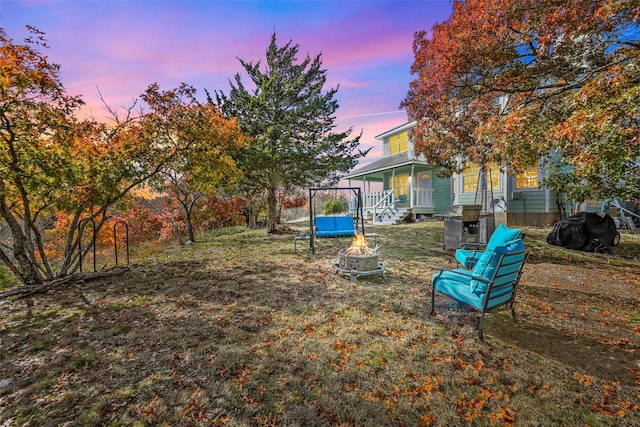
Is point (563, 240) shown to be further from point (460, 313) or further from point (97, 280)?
point (97, 280)

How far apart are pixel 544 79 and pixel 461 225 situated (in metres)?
4.01

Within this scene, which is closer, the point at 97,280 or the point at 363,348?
the point at 363,348

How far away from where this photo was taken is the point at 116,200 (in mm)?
6562

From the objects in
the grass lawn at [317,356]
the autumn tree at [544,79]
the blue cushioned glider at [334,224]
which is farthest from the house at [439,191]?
the grass lawn at [317,356]

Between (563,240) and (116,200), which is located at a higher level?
(116,200)

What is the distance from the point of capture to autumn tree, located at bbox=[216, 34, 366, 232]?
1173 centimetres

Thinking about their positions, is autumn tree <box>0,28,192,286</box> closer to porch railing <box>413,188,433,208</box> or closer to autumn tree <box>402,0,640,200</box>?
autumn tree <box>402,0,640,200</box>

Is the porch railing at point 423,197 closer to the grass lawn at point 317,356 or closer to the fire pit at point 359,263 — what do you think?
the grass lawn at point 317,356

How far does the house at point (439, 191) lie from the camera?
448 inches

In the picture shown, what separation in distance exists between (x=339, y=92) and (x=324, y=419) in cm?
1371

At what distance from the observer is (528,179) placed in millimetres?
11617

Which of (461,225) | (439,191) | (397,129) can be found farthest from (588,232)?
(397,129)

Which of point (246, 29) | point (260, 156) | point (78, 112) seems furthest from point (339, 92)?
point (78, 112)

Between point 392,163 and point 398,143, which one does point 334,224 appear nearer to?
point 392,163
